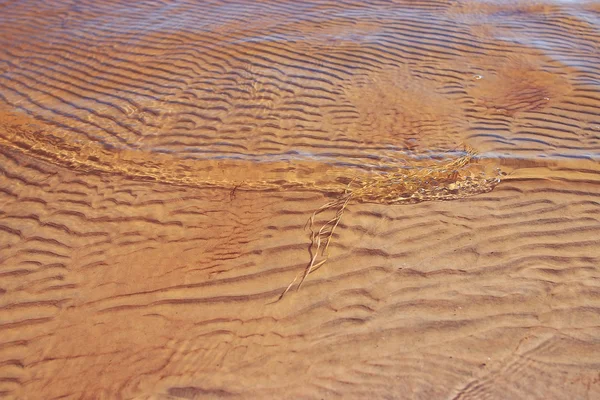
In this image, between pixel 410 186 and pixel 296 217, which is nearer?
pixel 296 217

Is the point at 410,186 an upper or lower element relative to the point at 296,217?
upper

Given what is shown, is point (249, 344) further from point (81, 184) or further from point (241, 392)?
point (81, 184)

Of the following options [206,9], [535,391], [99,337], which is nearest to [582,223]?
[535,391]

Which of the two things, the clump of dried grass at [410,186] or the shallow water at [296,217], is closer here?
the shallow water at [296,217]

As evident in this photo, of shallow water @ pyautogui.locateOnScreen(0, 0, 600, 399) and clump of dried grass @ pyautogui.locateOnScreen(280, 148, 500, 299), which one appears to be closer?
shallow water @ pyautogui.locateOnScreen(0, 0, 600, 399)
